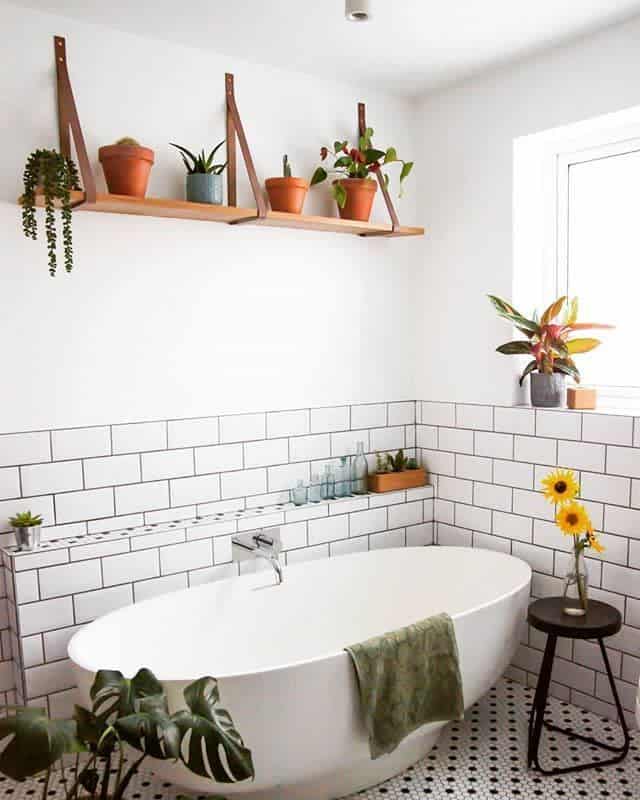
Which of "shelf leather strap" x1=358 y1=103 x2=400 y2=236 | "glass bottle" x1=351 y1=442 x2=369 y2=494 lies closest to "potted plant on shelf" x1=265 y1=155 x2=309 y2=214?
"shelf leather strap" x1=358 y1=103 x2=400 y2=236

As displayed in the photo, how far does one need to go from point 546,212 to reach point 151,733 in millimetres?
2830

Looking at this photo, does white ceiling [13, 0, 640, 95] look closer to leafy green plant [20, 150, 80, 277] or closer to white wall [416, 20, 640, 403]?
white wall [416, 20, 640, 403]

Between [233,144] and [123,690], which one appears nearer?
[123,690]

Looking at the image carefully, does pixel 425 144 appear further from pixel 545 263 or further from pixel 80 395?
pixel 80 395

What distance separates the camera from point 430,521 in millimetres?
3803

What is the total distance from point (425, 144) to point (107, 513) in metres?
2.30

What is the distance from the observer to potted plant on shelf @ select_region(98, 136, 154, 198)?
2.75 meters

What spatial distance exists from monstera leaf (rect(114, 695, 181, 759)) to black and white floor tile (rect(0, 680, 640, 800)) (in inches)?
46.8

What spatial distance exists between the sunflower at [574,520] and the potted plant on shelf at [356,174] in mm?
1539

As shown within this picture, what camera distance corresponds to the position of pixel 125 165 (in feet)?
9.07

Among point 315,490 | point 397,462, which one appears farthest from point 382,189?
point 315,490

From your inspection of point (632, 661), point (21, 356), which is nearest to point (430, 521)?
point (632, 661)

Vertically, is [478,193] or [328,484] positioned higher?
[478,193]

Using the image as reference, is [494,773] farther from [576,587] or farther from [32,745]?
[32,745]
